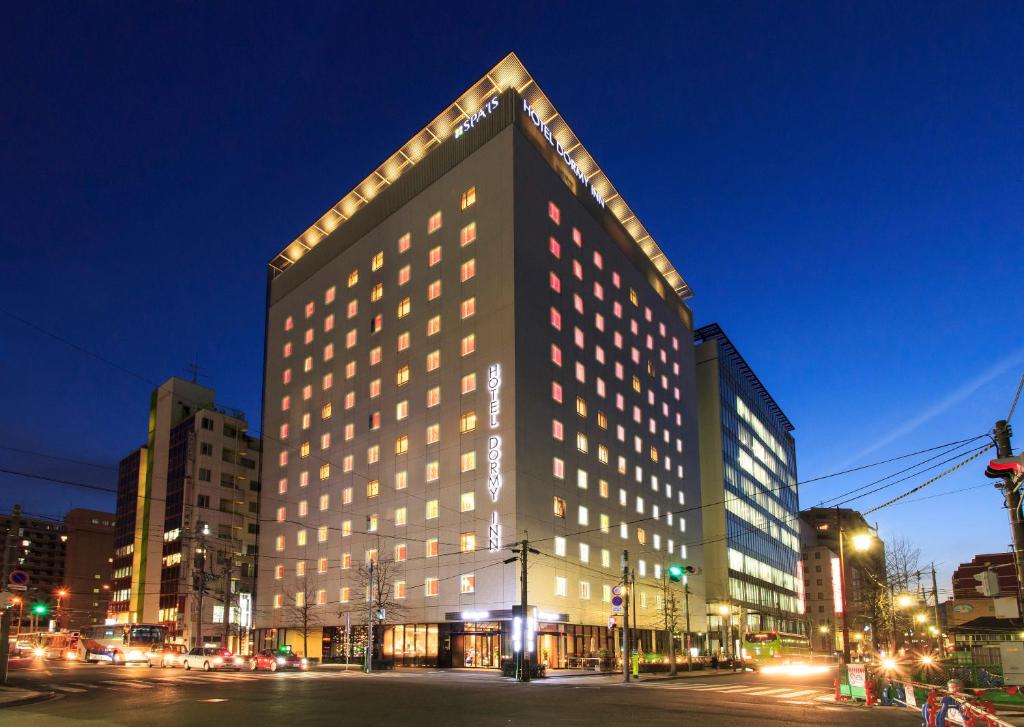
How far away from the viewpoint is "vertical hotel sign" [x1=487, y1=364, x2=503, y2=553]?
63406mm

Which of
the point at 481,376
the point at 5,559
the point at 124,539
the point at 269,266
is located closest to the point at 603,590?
→ the point at 481,376

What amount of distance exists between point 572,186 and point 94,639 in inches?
2393

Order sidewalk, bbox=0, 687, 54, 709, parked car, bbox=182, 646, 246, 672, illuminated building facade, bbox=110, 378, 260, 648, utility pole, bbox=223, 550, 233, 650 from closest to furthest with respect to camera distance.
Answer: sidewalk, bbox=0, 687, 54, 709 < parked car, bbox=182, 646, 246, 672 < utility pole, bbox=223, 550, 233, 650 < illuminated building facade, bbox=110, 378, 260, 648

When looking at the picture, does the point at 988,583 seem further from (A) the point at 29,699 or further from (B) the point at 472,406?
(B) the point at 472,406

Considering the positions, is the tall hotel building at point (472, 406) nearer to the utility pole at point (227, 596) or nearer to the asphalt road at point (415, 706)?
the utility pole at point (227, 596)

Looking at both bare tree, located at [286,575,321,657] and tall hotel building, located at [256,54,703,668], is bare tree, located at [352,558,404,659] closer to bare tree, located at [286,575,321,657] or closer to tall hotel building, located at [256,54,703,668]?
tall hotel building, located at [256,54,703,668]

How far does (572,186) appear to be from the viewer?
80.8 m

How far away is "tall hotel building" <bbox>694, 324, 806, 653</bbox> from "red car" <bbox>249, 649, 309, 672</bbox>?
54202 millimetres

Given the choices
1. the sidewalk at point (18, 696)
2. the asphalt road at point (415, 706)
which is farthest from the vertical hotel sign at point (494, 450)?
the sidewalk at point (18, 696)

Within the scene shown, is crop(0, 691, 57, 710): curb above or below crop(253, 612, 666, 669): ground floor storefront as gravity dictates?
above

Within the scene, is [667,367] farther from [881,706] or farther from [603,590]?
[881,706]

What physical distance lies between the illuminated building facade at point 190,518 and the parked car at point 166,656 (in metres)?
33.4

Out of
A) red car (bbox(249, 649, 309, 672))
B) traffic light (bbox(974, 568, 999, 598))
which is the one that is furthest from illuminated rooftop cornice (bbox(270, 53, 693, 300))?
traffic light (bbox(974, 568, 999, 598))

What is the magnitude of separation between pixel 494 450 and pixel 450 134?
3265 centimetres
